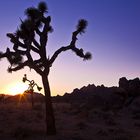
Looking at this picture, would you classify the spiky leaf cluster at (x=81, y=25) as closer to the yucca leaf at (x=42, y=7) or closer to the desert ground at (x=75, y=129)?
the yucca leaf at (x=42, y=7)

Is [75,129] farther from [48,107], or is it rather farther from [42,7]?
[42,7]

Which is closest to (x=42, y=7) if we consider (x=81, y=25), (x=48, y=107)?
(x=81, y=25)

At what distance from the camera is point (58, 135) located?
17906mm

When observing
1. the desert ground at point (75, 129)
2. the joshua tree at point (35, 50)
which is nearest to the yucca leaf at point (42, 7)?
the joshua tree at point (35, 50)

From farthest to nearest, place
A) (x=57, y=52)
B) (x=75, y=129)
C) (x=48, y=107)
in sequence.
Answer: (x=75, y=129) → (x=57, y=52) → (x=48, y=107)

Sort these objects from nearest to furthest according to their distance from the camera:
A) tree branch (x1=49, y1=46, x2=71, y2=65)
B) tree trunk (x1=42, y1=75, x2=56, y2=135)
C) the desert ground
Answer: the desert ground, tree trunk (x1=42, y1=75, x2=56, y2=135), tree branch (x1=49, y1=46, x2=71, y2=65)

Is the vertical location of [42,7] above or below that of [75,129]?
above

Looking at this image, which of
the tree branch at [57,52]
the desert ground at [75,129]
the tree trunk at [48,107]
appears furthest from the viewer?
the tree branch at [57,52]

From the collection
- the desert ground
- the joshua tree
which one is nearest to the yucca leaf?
the joshua tree

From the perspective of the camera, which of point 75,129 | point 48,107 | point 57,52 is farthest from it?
point 75,129

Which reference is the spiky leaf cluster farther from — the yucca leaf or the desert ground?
the desert ground

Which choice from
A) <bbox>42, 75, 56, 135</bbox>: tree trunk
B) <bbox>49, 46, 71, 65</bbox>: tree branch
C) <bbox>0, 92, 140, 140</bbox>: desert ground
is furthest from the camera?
<bbox>49, 46, 71, 65</bbox>: tree branch

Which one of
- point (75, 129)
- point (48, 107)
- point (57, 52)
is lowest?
point (75, 129)

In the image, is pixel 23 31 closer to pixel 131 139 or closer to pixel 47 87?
pixel 47 87
